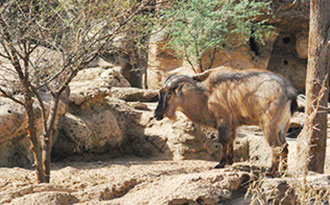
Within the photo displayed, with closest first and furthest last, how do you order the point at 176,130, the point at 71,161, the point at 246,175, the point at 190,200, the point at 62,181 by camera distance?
the point at 190,200
the point at 246,175
the point at 62,181
the point at 71,161
the point at 176,130

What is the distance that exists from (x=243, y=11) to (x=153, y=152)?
26.0 feet

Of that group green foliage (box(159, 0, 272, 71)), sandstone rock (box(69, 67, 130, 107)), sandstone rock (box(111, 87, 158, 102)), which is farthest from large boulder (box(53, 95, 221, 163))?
green foliage (box(159, 0, 272, 71))

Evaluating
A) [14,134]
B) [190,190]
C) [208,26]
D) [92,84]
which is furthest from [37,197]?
[208,26]

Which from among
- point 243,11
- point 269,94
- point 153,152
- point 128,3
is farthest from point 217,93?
point 243,11

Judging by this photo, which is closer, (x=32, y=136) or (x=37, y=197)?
(x=37, y=197)

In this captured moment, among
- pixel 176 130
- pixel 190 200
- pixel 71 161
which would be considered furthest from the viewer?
pixel 176 130

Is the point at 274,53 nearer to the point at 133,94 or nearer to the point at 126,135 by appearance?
the point at 133,94

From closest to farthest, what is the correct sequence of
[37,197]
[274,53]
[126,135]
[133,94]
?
[37,197] → [126,135] → [133,94] → [274,53]

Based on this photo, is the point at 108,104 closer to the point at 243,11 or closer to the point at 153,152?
the point at 153,152

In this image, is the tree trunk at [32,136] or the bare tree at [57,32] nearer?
the bare tree at [57,32]

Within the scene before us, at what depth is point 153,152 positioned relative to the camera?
33.9 ft

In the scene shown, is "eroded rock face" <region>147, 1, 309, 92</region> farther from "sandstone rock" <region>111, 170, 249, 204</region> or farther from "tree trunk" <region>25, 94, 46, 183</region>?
"sandstone rock" <region>111, 170, 249, 204</region>

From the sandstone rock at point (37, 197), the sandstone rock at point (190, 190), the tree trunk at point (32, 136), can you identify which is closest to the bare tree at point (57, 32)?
the tree trunk at point (32, 136)

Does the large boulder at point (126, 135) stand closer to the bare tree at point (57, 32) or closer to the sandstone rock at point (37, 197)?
the bare tree at point (57, 32)
